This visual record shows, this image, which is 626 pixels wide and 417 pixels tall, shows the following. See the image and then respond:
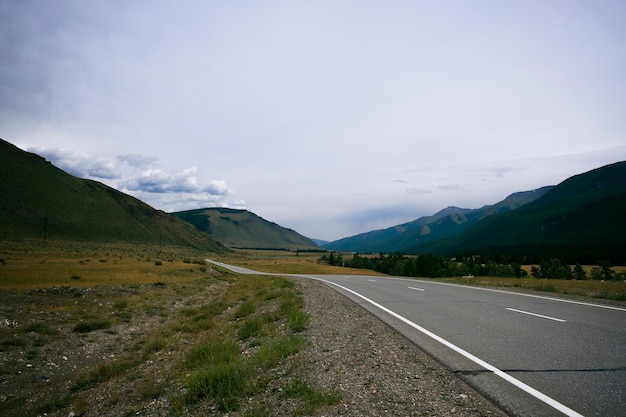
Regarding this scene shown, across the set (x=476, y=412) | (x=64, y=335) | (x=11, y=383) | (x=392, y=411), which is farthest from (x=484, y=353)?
(x=64, y=335)

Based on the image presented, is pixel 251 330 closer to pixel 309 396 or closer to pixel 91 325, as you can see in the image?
pixel 309 396

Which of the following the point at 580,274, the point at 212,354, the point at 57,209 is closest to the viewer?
the point at 212,354

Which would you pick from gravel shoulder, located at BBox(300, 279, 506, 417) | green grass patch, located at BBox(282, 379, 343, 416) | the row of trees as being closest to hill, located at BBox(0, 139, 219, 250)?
the row of trees

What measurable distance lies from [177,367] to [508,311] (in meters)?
10.2

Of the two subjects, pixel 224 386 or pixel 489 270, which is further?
pixel 489 270

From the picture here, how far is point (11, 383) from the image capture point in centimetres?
1116

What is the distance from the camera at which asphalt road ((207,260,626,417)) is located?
4230 mm

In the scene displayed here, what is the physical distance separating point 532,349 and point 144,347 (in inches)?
564

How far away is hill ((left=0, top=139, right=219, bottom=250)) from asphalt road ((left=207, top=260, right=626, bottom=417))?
96053 millimetres

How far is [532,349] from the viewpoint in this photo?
6.30 metres

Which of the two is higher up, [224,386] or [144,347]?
[224,386]

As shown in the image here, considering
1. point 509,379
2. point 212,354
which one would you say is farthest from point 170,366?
point 509,379

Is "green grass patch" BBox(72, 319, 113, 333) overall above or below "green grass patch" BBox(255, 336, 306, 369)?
below

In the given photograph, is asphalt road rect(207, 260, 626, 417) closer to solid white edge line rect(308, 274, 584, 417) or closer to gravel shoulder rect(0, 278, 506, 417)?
solid white edge line rect(308, 274, 584, 417)
